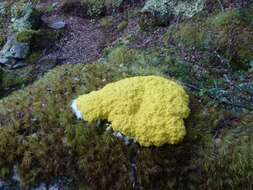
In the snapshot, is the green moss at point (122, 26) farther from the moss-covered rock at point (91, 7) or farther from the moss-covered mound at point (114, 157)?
the moss-covered mound at point (114, 157)

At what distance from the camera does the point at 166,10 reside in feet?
32.5

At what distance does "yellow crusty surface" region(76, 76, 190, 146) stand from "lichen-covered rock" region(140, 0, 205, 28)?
5431 millimetres

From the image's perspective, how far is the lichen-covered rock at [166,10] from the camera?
954cm

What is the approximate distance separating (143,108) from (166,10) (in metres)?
6.19

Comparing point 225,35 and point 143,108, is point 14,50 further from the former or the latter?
point 143,108

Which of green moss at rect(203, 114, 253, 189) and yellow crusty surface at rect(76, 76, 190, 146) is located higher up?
yellow crusty surface at rect(76, 76, 190, 146)

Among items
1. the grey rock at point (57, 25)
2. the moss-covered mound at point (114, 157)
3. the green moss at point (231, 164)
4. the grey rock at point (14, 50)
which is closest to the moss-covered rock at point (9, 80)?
the grey rock at point (14, 50)

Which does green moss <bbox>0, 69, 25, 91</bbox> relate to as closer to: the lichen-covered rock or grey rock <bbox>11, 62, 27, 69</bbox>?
grey rock <bbox>11, 62, 27, 69</bbox>

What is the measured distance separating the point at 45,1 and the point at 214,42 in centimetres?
735

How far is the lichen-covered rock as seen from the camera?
9.54 metres

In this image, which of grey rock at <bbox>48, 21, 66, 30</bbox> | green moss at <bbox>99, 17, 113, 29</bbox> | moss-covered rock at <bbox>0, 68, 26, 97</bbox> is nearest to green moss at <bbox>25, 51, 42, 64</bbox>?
moss-covered rock at <bbox>0, 68, 26, 97</bbox>

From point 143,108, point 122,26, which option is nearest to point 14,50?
point 122,26

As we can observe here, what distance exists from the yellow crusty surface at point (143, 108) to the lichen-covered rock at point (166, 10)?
5431mm

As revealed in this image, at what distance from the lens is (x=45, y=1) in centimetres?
1331
